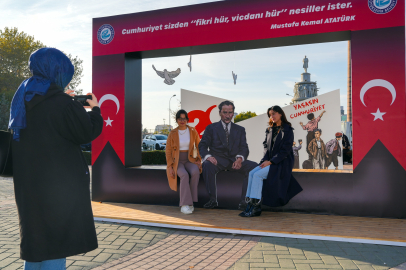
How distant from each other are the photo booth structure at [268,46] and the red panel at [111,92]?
0.07 ft

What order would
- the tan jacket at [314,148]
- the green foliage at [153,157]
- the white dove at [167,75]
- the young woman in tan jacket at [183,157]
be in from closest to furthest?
the young woman in tan jacket at [183,157] → the white dove at [167,75] → the tan jacket at [314,148] → the green foliage at [153,157]

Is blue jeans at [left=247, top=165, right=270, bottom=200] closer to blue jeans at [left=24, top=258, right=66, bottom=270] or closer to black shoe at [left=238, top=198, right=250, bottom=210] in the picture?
black shoe at [left=238, top=198, right=250, bottom=210]

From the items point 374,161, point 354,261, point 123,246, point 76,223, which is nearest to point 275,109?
point 374,161

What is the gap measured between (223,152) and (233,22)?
234 cm

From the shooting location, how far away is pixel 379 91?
18.2ft

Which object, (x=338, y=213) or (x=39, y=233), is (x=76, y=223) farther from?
(x=338, y=213)

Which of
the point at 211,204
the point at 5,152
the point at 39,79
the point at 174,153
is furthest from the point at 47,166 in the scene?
the point at 211,204

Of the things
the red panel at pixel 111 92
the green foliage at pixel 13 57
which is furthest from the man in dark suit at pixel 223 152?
the green foliage at pixel 13 57

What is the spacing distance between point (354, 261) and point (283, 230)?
1.20 m

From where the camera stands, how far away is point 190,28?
21.7 feet

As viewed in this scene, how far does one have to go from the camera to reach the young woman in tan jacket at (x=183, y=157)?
19.9 ft

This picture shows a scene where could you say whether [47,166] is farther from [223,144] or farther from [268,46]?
[268,46]

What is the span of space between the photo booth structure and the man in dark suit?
0.63 feet

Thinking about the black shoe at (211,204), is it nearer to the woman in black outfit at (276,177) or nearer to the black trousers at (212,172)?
the black trousers at (212,172)
